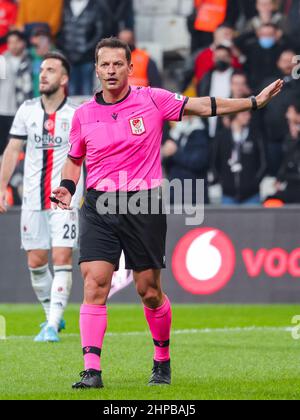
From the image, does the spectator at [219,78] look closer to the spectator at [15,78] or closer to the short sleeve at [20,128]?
the spectator at [15,78]

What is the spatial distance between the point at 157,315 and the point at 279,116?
9.07 metres

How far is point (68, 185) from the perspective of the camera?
804 cm

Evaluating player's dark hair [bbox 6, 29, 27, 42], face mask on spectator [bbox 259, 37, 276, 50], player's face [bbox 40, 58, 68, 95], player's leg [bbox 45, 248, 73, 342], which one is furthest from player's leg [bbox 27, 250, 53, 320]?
face mask on spectator [bbox 259, 37, 276, 50]

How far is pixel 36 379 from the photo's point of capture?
820 cm

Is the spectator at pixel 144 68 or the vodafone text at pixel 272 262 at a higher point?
the spectator at pixel 144 68

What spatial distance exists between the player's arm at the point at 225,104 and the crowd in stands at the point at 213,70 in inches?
323

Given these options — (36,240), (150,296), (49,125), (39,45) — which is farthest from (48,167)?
(39,45)

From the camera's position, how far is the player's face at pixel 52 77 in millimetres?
11172

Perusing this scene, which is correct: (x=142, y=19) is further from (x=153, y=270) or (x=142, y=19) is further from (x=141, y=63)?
(x=153, y=270)

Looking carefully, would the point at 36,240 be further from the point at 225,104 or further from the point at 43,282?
the point at 225,104

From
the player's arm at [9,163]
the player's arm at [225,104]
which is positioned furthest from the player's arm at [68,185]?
the player's arm at [9,163]

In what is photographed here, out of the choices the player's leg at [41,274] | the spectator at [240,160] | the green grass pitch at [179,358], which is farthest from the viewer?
the spectator at [240,160]
